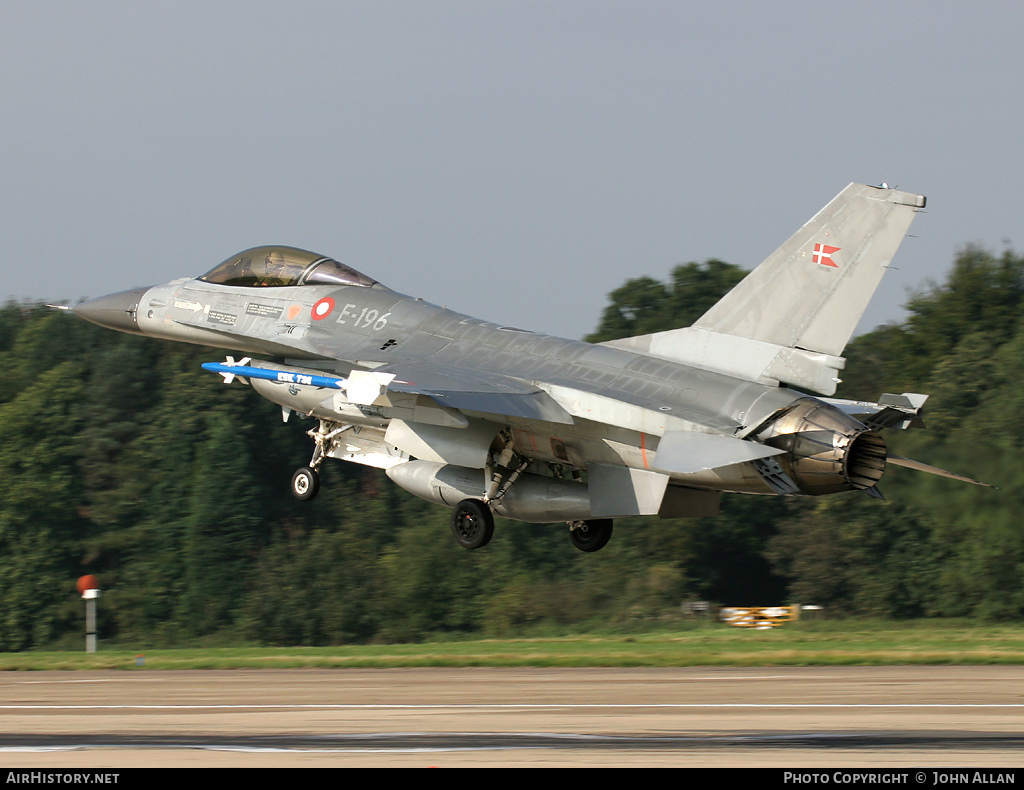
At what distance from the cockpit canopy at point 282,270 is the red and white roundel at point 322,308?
1.59ft

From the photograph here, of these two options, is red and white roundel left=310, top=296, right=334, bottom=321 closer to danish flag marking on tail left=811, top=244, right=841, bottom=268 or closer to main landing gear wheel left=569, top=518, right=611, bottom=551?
main landing gear wheel left=569, top=518, right=611, bottom=551

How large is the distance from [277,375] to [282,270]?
3.59m

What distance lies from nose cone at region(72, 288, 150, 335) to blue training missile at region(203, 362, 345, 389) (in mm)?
3472

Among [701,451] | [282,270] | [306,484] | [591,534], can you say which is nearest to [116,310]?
[282,270]

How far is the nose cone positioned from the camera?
20375 mm

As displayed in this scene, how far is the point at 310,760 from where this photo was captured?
357 inches

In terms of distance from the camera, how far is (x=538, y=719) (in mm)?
11195

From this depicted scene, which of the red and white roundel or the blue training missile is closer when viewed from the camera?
the blue training missile

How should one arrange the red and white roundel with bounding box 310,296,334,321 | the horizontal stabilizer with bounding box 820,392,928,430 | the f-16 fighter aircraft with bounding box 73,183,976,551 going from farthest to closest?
1. the red and white roundel with bounding box 310,296,334,321
2. the f-16 fighter aircraft with bounding box 73,183,976,551
3. the horizontal stabilizer with bounding box 820,392,928,430

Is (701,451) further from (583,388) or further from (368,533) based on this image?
(368,533)

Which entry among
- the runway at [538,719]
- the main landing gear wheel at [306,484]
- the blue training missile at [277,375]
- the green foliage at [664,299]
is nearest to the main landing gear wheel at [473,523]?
the runway at [538,719]

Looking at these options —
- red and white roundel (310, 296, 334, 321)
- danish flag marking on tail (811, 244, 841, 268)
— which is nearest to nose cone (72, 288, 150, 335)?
red and white roundel (310, 296, 334, 321)

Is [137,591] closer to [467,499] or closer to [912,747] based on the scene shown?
[467,499]

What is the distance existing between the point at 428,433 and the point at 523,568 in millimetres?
27482
